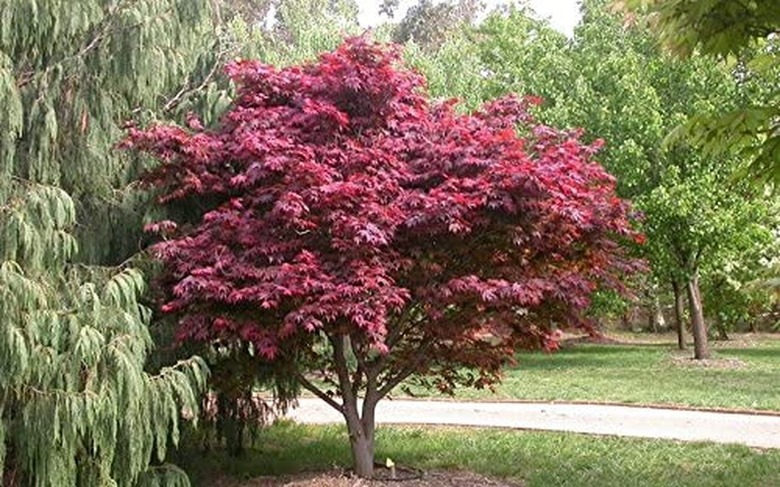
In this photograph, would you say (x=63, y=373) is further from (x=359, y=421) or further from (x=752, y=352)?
(x=752, y=352)

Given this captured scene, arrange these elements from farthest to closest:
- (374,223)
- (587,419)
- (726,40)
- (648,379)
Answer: (648,379) < (587,419) < (374,223) < (726,40)

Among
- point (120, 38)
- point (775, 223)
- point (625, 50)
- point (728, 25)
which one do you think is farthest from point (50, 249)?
point (775, 223)

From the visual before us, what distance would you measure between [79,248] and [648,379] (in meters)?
10.7

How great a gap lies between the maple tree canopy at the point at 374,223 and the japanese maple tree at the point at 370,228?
16 millimetres

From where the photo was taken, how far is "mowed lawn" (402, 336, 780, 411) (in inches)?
473

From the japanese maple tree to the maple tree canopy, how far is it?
0.02 metres

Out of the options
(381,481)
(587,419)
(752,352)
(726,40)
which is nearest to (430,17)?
(752,352)

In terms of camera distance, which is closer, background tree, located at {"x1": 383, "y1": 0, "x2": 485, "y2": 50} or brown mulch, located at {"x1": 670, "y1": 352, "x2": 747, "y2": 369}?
brown mulch, located at {"x1": 670, "y1": 352, "x2": 747, "y2": 369}

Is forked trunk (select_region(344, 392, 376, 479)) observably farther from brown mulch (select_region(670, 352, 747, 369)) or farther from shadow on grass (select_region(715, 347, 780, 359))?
shadow on grass (select_region(715, 347, 780, 359))

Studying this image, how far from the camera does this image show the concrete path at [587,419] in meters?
9.34

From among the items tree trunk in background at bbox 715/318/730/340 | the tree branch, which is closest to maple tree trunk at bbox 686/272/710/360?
tree trunk in background at bbox 715/318/730/340

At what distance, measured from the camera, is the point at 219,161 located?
6906 millimetres

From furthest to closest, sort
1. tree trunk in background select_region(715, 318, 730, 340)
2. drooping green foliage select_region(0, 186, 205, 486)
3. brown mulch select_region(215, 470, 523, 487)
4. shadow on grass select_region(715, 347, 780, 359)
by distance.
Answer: tree trunk in background select_region(715, 318, 730, 340)
shadow on grass select_region(715, 347, 780, 359)
brown mulch select_region(215, 470, 523, 487)
drooping green foliage select_region(0, 186, 205, 486)

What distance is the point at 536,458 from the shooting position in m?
8.24
